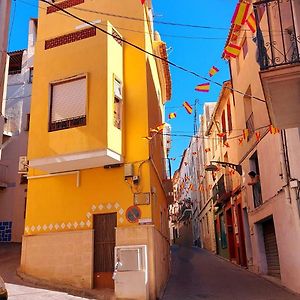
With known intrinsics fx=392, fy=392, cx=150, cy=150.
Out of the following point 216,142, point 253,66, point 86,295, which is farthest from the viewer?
point 216,142

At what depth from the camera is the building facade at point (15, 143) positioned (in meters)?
20.3

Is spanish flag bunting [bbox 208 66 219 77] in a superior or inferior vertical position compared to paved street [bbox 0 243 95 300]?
superior

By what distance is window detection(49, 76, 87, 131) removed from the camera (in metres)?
12.1

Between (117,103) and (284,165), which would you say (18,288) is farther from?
(284,165)

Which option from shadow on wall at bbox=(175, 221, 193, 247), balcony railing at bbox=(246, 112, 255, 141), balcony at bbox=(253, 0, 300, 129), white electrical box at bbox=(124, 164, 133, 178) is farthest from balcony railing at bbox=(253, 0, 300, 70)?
shadow on wall at bbox=(175, 221, 193, 247)

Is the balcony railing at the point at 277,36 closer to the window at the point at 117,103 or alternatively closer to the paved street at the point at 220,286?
the window at the point at 117,103

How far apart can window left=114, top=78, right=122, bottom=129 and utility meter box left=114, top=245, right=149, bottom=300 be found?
3824 mm

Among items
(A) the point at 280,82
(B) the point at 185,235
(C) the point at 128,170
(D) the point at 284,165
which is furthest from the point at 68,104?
(B) the point at 185,235

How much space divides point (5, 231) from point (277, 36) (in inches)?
629

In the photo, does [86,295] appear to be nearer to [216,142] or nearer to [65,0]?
[65,0]

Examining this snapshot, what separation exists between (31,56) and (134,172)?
46.0ft

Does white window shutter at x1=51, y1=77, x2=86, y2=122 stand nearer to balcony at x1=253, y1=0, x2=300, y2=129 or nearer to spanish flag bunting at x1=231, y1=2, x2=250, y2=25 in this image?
spanish flag bunting at x1=231, y1=2, x2=250, y2=25

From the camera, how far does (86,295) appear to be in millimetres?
10836

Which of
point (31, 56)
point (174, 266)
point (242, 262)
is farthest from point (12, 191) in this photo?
point (242, 262)
